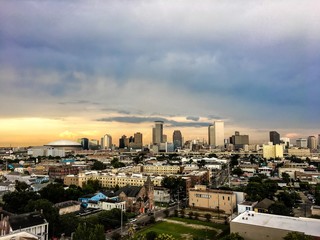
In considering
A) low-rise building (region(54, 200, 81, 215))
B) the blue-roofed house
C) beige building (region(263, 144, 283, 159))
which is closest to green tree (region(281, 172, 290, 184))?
the blue-roofed house

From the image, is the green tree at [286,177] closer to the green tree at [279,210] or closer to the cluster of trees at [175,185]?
the cluster of trees at [175,185]

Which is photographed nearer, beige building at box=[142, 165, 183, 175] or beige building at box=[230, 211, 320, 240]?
beige building at box=[230, 211, 320, 240]

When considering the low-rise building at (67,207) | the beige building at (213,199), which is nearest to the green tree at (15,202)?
the low-rise building at (67,207)

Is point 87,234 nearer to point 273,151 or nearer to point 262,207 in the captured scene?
point 262,207

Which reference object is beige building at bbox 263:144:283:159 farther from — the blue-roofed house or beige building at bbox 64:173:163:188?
the blue-roofed house

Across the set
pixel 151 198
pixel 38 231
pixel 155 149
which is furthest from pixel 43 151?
pixel 38 231

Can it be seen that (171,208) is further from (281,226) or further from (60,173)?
(60,173)

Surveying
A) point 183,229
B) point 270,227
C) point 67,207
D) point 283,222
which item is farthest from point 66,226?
point 283,222
